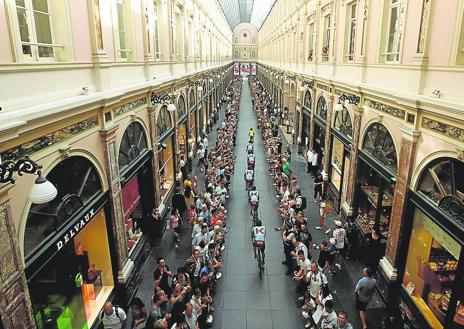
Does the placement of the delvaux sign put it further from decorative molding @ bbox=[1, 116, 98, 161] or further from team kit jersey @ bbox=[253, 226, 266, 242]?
team kit jersey @ bbox=[253, 226, 266, 242]

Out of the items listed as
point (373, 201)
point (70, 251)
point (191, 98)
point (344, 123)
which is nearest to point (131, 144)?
point (70, 251)

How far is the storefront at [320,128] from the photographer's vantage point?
14.4 metres

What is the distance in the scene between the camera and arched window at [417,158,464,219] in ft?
18.4

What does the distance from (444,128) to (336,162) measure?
279 inches

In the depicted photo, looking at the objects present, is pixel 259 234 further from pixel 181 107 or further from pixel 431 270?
pixel 181 107

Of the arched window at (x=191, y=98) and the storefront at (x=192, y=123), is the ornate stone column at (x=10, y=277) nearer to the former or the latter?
the storefront at (x=192, y=123)

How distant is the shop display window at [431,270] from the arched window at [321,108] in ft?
26.0

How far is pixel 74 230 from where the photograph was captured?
225 inches

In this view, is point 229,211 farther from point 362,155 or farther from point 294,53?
point 294,53

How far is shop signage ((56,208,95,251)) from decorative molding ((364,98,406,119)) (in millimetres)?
6213

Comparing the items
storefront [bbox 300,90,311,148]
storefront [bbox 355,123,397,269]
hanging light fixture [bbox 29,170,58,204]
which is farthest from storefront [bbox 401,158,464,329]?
storefront [bbox 300,90,311,148]

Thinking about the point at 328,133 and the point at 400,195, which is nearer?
the point at 400,195

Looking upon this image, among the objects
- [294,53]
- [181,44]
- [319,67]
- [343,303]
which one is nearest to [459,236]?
[343,303]

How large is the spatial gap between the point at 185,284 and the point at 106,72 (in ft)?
14.3
